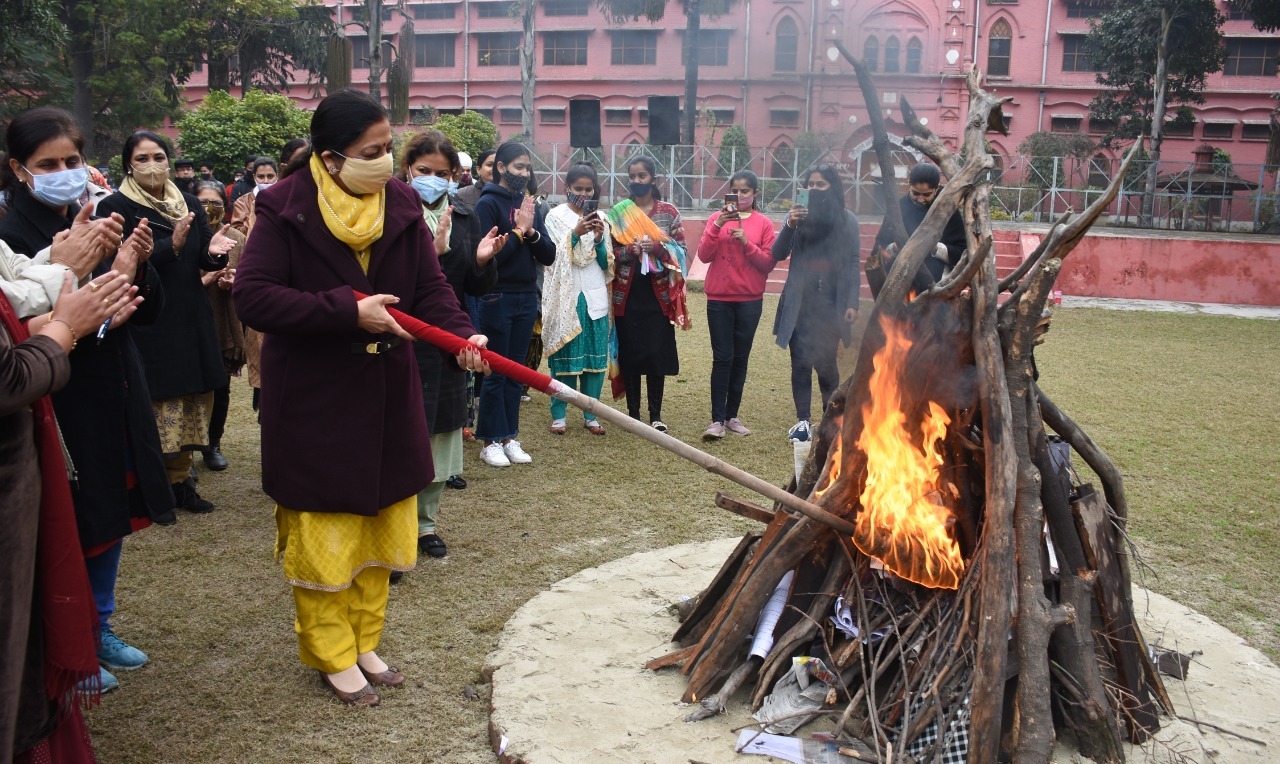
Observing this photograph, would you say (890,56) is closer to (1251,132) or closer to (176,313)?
(176,313)

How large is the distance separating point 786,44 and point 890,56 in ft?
3.11

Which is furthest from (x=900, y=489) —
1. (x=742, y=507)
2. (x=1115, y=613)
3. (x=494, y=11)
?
(x=494, y=11)

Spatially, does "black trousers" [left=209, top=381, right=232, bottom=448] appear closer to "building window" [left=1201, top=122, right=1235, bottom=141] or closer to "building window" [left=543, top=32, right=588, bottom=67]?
"building window" [left=543, top=32, right=588, bottom=67]

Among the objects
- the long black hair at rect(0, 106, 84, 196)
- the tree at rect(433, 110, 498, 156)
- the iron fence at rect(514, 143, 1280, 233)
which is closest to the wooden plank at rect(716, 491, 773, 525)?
the long black hair at rect(0, 106, 84, 196)

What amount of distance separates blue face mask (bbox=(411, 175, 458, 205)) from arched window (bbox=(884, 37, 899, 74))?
2.23 metres

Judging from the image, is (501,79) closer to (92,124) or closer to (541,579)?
(92,124)

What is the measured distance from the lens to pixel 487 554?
513 cm

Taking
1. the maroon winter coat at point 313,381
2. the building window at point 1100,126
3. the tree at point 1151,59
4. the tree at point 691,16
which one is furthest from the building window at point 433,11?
the maroon winter coat at point 313,381

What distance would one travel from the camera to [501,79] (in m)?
33.5

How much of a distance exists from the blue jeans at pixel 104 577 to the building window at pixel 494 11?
2990 cm

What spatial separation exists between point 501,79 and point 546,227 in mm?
28082

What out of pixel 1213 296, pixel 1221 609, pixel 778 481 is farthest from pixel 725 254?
pixel 1213 296

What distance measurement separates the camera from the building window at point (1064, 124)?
3250 centimetres

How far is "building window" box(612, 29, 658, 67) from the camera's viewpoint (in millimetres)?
29078
